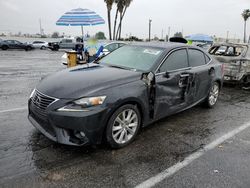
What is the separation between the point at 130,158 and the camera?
326cm

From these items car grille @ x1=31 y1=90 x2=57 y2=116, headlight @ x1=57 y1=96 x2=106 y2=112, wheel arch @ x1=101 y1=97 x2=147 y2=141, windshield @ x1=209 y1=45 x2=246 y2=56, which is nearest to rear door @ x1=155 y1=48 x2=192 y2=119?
wheel arch @ x1=101 y1=97 x2=147 y2=141

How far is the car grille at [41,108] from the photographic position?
315 centimetres

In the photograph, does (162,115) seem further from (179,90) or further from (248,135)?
(248,135)

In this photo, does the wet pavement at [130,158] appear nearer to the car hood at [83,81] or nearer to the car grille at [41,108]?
the car grille at [41,108]

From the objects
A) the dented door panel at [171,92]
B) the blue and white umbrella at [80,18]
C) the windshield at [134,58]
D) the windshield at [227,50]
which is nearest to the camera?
the dented door panel at [171,92]

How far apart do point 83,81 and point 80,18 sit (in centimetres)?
958

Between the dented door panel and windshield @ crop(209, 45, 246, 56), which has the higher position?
windshield @ crop(209, 45, 246, 56)

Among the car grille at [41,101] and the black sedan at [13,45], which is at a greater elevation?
the black sedan at [13,45]

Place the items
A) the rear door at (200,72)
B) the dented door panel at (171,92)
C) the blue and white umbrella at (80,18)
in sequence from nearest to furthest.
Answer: the dented door panel at (171,92) → the rear door at (200,72) → the blue and white umbrella at (80,18)

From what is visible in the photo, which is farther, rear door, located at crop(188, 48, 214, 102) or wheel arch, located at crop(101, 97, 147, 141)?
rear door, located at crop(188, 48, 214, 102)

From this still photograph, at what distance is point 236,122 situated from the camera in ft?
16.0

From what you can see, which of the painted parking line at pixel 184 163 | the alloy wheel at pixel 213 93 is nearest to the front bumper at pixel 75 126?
the painted parking line at pixel 184 163

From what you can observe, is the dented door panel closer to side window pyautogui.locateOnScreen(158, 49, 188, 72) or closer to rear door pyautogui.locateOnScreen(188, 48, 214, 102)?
side window pyautogui.locateOnScreen(158, 49, 188, 72)

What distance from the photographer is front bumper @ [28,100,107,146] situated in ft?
9.82
